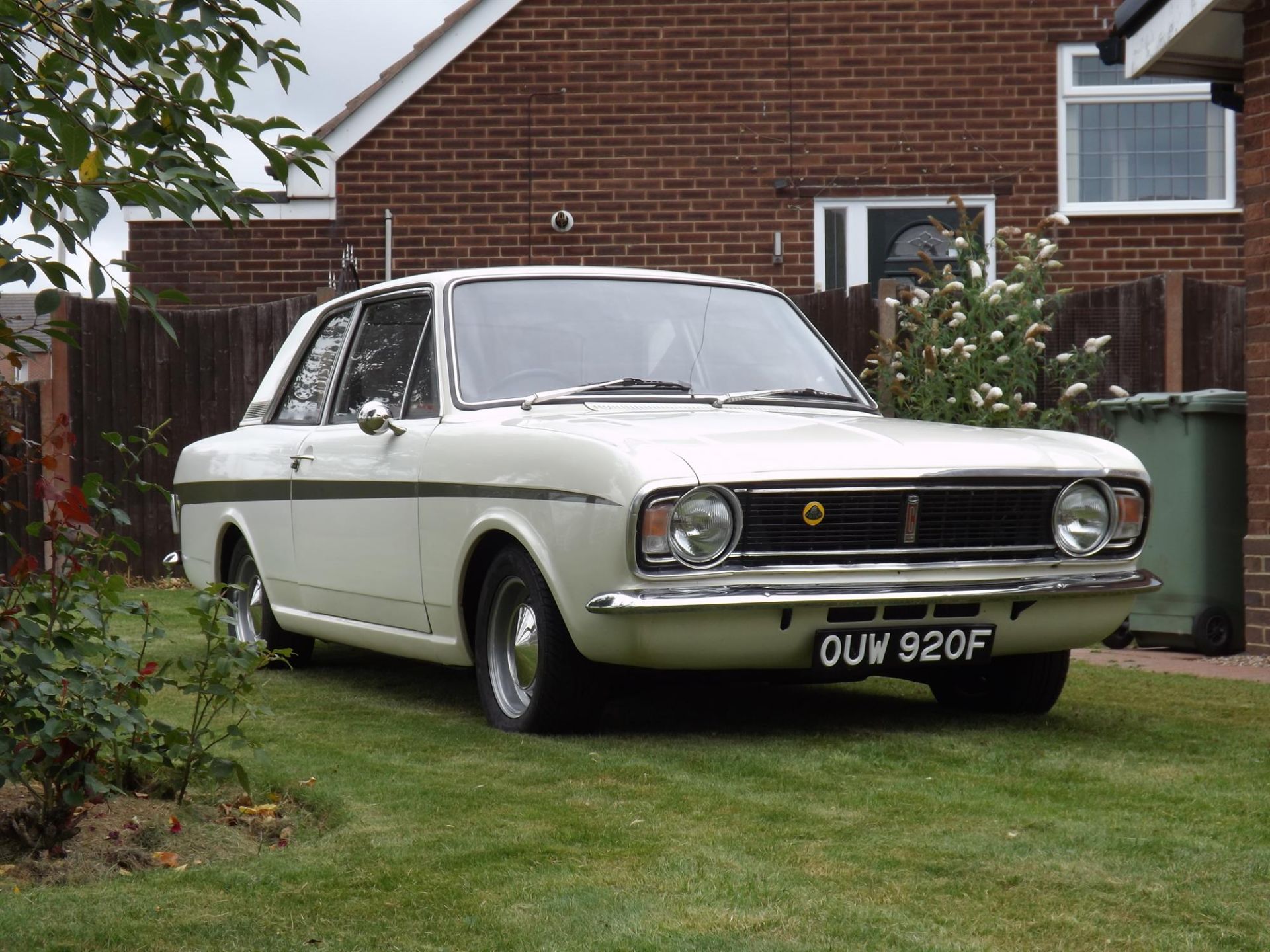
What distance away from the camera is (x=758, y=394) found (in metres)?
6.38

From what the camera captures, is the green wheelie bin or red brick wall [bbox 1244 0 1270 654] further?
the green wheelie bin

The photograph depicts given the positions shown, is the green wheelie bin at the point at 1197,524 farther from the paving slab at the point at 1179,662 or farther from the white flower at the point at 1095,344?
the white flower at the point at 1095,344

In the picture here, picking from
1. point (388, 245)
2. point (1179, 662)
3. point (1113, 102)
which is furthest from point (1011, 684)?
point (1113, 102)

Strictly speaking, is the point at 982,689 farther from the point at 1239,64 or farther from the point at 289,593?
the point at 1239,64

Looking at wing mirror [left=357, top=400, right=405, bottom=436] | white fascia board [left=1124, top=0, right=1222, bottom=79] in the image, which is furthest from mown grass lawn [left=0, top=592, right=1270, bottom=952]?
white fascia board [left=1124, top=0, right=1222, bottom=79]

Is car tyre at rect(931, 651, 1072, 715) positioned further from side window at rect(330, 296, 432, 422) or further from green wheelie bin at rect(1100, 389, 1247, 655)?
green wheelie bin at rect(1100, 389, 1247, 655)

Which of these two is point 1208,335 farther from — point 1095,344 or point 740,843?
point 740,843

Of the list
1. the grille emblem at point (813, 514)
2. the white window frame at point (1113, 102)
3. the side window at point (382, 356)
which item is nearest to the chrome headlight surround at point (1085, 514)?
the grille emblem at point (813, 514)

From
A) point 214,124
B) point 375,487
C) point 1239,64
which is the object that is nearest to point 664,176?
point 1239,64

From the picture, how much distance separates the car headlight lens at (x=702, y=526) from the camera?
520 cm

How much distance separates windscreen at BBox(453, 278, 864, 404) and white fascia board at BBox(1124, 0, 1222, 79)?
10.0 ft

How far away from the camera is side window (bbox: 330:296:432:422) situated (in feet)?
22.3

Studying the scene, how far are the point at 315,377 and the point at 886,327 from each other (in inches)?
182

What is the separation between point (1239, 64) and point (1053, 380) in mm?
2386
